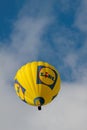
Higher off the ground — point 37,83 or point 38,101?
point 37,83

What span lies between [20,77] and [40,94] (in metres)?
5.09

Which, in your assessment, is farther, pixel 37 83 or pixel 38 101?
pixel 37 83

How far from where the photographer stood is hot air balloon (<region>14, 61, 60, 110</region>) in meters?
126

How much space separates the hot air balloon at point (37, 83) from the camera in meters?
126

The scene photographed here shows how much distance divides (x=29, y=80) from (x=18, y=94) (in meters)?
3.41

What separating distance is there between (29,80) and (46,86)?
2.78 metres

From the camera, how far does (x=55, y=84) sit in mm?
128375

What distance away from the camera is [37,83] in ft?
416

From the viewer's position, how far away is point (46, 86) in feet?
416

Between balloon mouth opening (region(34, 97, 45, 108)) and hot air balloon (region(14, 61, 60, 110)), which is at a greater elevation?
hot air balloon (region(14, 61, 60, 110))

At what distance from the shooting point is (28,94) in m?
127

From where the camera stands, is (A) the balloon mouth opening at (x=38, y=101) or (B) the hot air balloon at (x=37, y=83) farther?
(B) the hot air balloon at (x=37, y=83)

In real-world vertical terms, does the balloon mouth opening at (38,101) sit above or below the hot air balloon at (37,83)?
below

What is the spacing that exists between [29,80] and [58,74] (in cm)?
554
